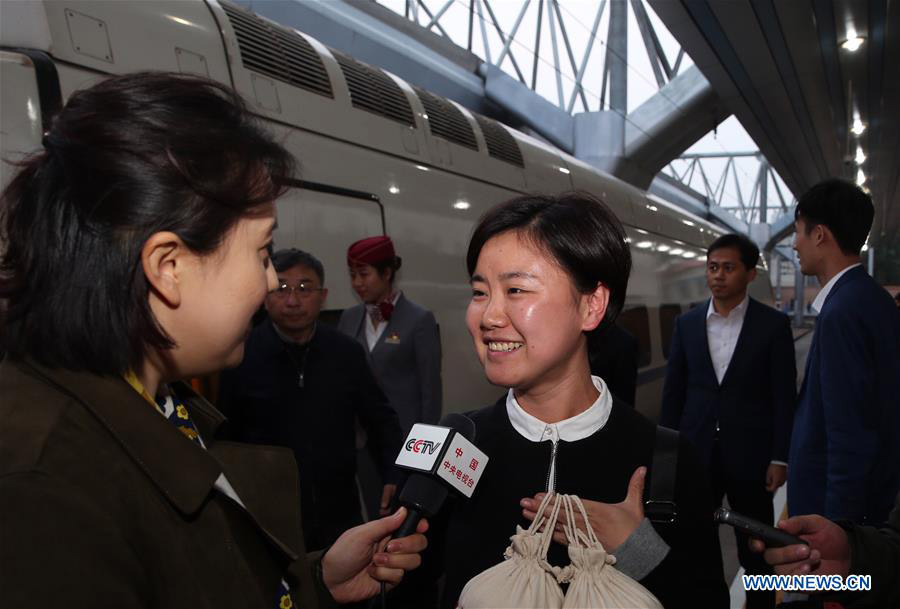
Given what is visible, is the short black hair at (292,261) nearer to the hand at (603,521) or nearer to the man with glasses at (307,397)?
the man with glasses at (307,397)

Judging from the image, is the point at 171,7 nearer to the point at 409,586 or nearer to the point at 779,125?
the point at 409,586

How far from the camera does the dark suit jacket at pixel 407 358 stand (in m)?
3.11

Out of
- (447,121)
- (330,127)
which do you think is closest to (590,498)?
(330,127)

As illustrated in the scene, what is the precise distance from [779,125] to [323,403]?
801 cm

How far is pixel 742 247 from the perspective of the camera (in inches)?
139

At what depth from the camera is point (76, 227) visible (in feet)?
2.71

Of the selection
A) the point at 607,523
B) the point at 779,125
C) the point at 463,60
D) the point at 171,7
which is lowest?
the point at 607,523

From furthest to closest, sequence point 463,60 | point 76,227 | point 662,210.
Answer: point 463,60 < point 662,210 < point 76,227

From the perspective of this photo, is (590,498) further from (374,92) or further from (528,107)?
(528,107)

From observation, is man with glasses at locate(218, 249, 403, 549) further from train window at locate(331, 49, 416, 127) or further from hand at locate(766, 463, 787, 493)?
hand at locate(766, 463, 787, 493)

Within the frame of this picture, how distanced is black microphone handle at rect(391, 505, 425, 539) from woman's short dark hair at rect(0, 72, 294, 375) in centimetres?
53

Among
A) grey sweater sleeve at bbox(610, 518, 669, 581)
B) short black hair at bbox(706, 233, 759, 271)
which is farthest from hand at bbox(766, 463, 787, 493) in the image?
grey sweater sleeve at bbox(610, 518, 669, 581)

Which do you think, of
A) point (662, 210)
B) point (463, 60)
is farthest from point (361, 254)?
point (463, 60)

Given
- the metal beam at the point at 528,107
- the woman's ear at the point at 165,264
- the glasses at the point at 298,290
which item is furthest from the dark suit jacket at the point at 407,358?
the metal beam at the point at 528,107
